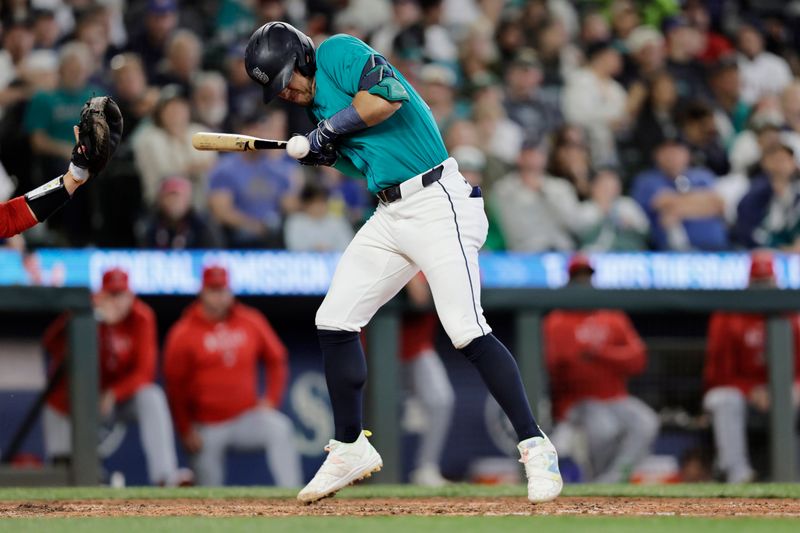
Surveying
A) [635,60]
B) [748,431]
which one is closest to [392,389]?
[748,431]

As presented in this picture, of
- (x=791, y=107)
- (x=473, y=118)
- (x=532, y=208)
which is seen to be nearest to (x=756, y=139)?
(x=791, y=107)

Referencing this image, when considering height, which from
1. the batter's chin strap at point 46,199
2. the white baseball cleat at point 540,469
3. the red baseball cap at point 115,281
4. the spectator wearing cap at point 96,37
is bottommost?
the white baseball cleat at point 540,469

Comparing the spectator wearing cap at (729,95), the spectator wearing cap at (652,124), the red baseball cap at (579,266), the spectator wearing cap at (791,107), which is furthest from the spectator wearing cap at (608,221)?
the spectator wearing cap at (791,107)

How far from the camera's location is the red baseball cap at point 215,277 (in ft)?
27.7

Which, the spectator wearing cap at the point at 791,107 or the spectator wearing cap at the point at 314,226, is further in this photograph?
the spectator wearing cap at the point at 791,107

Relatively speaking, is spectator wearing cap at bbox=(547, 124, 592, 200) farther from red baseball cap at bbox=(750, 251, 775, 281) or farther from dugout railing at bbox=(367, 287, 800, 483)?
dugout railing at bbox=(367, 287, 800, 483)

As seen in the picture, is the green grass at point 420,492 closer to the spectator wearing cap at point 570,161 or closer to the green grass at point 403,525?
the green grass at point 403,525

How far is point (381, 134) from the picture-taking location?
17.2 ft

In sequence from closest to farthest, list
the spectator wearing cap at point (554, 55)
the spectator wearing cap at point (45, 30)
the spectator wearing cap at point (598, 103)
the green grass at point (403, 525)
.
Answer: the green grass at point (403, 525)
the spectator wearing cap at point (45, 30)
the spectator wearing cap at point (598, 103)
the spectator wearing cap at point (554, 55)

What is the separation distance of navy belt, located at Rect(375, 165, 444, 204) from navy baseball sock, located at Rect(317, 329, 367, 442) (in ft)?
1.73

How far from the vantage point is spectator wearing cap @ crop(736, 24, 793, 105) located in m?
12.8

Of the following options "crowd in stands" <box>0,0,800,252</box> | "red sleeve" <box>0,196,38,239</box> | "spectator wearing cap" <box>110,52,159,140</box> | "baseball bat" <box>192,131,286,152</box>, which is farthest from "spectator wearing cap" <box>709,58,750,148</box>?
"red sleeve" <box>0,196,38,239</box>

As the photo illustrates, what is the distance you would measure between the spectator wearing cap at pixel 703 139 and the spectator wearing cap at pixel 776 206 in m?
1.10

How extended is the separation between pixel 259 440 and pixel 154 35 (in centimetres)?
361
